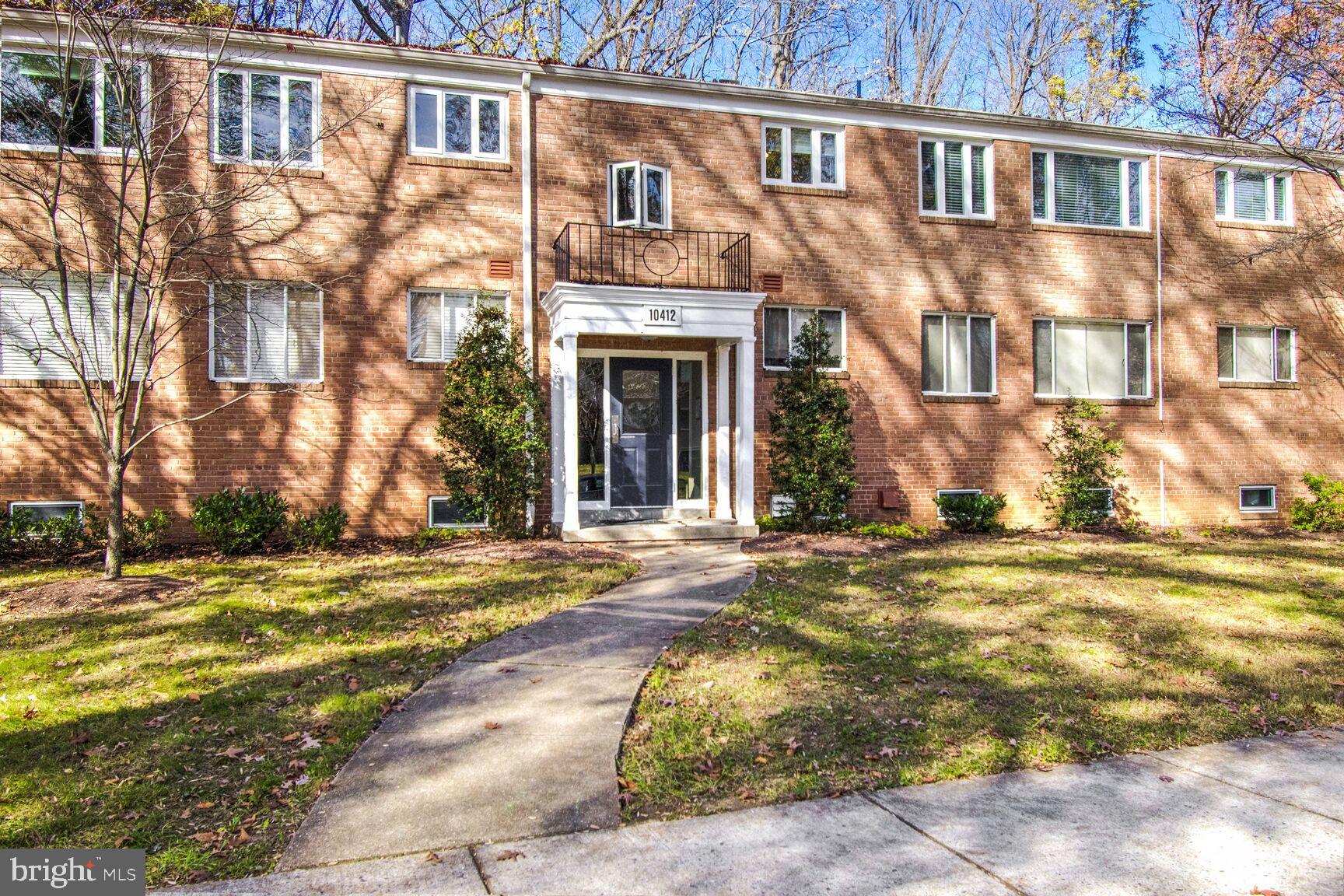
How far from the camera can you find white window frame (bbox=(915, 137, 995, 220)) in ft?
45.8

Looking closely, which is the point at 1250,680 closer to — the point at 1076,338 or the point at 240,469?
the point at 1076,338

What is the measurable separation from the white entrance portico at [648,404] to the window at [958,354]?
11.0ft

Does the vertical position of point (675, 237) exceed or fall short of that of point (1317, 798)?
it exceeds it

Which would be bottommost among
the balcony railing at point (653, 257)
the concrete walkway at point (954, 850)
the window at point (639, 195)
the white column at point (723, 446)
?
the concrete walkway at point (954, 850)

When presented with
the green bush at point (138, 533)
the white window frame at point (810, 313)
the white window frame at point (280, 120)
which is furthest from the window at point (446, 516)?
the white window frame at point (810, 313)

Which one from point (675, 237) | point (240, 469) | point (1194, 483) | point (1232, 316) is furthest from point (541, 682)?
point (1232, 316)

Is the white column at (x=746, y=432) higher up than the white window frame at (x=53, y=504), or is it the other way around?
the white column at (x=746, y=432)

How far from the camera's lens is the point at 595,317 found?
1131cm

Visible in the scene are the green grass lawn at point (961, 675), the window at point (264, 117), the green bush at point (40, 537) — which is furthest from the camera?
the window at point (264, 117)

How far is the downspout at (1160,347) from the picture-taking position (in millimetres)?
14641

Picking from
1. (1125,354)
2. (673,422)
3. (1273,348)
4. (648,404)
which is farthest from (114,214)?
(1273,348)

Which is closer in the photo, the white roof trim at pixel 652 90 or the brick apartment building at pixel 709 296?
the white roof trim at pixel 652 90

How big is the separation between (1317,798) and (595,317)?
893 cm

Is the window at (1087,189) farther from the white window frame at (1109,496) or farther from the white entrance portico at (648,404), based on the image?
the white entrance portico at (648,404)
